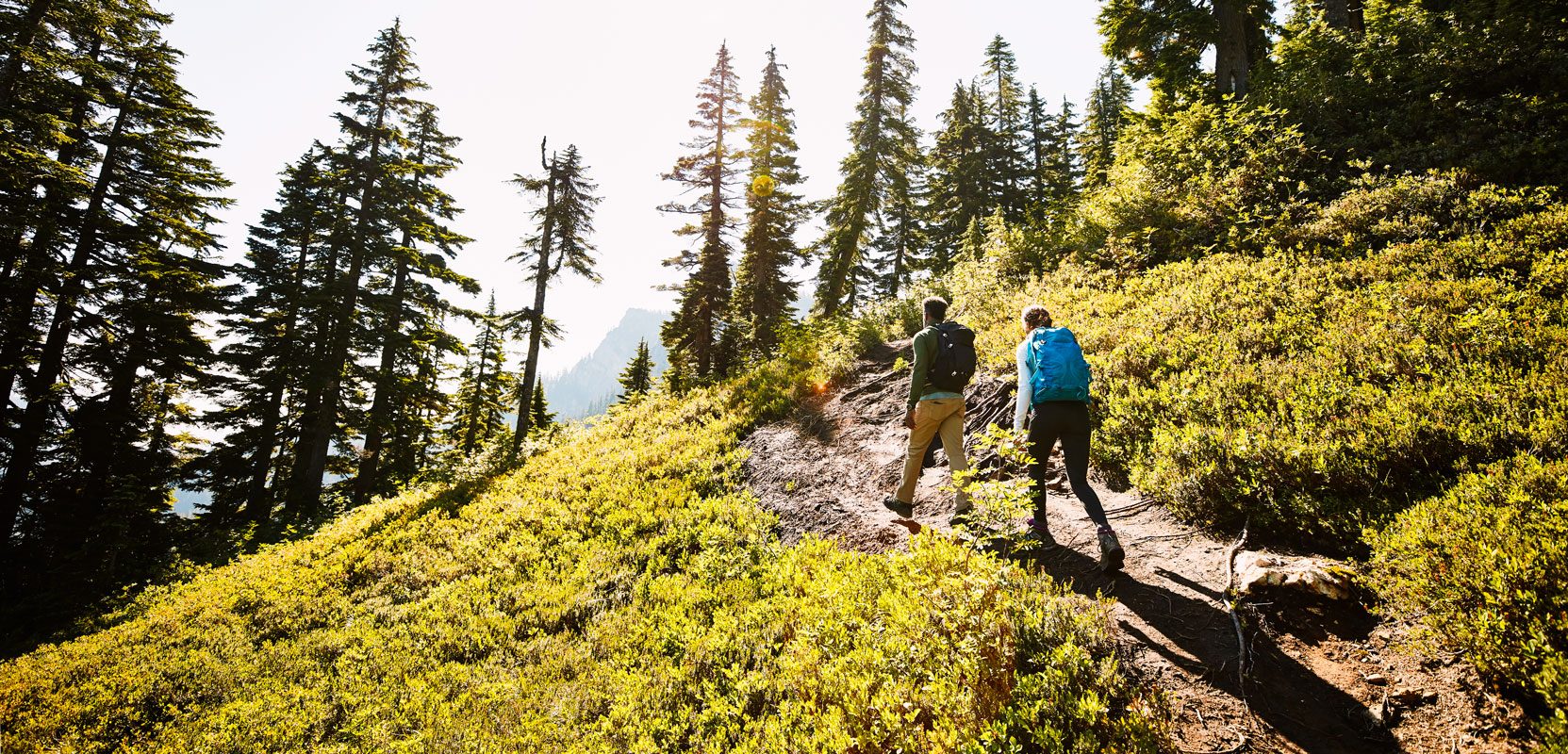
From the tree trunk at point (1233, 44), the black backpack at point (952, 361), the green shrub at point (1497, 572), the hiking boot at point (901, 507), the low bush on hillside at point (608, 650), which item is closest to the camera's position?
the green shrub at point (1497, 572)

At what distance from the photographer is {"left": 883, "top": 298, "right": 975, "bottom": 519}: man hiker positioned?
254 inches

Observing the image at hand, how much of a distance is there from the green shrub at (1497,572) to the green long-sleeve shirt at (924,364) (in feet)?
12.2

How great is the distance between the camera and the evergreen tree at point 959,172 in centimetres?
3011

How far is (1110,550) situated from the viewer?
16.1 ft

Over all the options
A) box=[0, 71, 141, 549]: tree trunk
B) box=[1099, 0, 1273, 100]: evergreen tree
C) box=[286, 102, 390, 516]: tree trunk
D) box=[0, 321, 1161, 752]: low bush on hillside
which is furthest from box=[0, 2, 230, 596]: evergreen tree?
box=[1099, 0, 1273, 100]: evergreen tree

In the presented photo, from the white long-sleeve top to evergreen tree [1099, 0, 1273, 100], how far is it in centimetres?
1587

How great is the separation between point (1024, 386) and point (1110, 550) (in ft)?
5.78

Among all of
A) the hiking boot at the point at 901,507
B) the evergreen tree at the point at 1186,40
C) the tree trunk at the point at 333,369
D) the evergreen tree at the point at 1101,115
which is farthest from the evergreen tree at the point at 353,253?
the evergreen tree at the point at 1101,115

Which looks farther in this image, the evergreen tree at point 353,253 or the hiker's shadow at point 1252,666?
the evergreen tree at point 353,253

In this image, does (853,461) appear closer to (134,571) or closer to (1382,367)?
(1382,367)

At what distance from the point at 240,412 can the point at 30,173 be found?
11538 millimetres

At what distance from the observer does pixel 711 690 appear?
499cm

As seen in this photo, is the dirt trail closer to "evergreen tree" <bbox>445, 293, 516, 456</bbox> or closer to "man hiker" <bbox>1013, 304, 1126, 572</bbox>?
Result: "man hiker" <bbox>1013, 304, 1126, 572</bbox>

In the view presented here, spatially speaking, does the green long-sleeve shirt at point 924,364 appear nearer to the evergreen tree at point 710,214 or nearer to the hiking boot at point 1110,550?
the hiking boot at point 1110,550
